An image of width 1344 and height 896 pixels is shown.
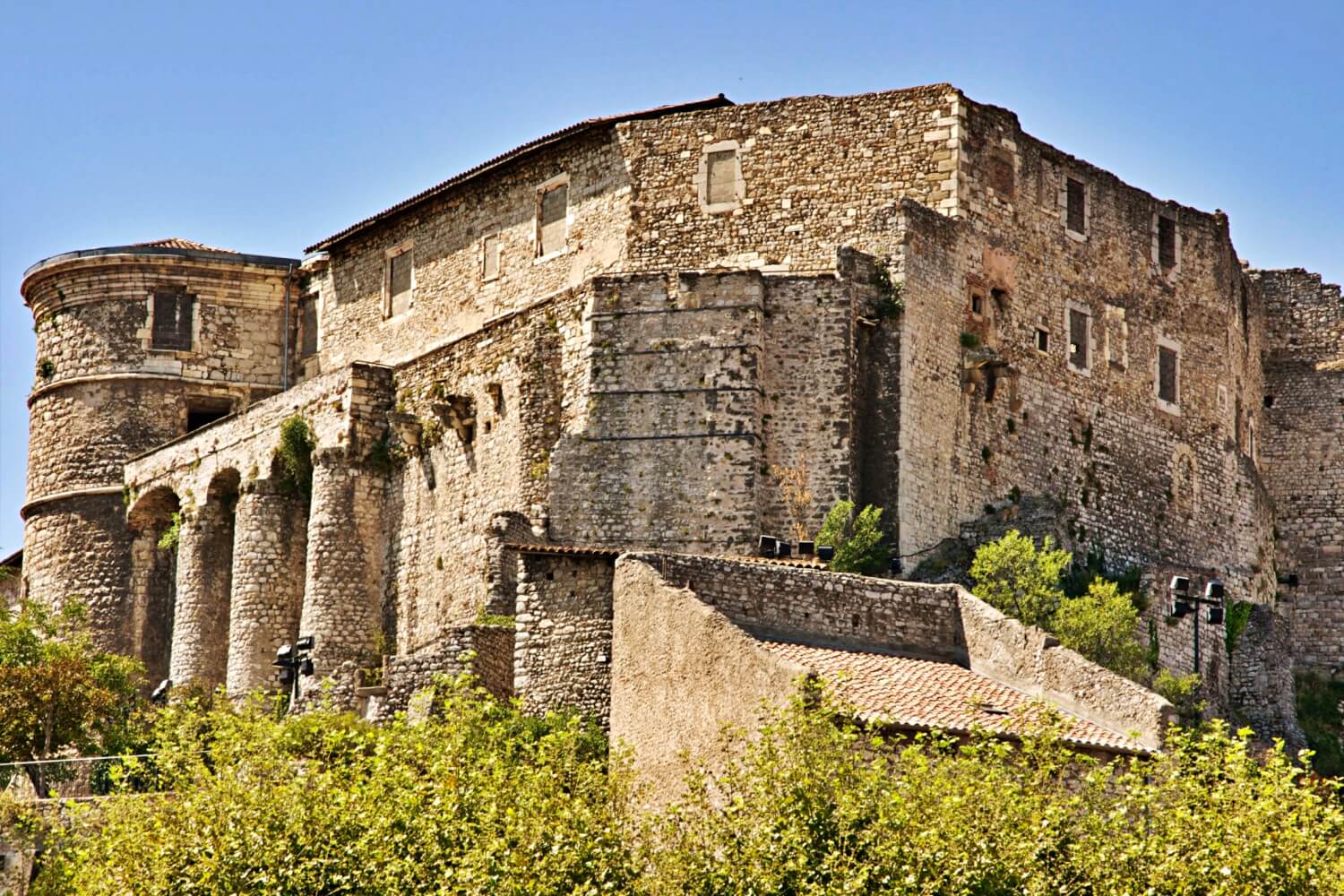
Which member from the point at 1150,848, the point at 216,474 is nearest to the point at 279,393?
the point at 216,474

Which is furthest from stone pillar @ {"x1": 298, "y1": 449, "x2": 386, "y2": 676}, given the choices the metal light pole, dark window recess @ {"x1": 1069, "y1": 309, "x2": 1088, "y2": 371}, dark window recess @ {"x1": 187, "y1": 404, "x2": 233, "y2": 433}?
the metal light pole

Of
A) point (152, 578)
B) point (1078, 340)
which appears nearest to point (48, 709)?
point (152, 578)

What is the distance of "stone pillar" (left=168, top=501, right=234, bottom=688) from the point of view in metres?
51.0

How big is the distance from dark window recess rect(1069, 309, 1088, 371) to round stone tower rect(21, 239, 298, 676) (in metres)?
17.0

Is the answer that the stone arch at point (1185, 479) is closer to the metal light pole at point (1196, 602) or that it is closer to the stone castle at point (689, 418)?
the stone castle at point (689, 418)

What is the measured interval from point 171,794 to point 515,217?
19.6m

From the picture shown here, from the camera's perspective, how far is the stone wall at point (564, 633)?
39312mm

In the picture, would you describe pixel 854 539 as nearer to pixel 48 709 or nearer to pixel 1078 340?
pixel 1078 340

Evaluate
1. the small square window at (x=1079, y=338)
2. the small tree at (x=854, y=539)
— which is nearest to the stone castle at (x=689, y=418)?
the small square window at (x=1079, y=338)

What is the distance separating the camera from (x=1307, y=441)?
5606 centimetres

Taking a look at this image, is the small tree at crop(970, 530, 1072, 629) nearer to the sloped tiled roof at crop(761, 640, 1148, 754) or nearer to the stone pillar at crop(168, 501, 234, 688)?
the sloped tiled roof at crop(761, 640, 1148, 754)

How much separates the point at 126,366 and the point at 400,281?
21.3 feet

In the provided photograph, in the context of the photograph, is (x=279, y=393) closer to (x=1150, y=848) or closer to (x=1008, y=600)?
(x=1008, y=600)

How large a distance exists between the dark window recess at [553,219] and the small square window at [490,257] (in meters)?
1.24
